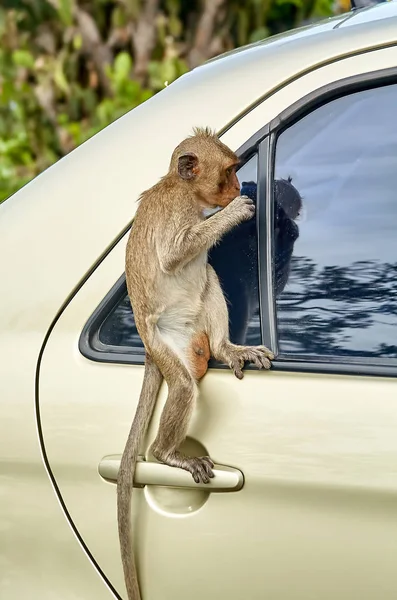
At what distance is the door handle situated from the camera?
1.92m

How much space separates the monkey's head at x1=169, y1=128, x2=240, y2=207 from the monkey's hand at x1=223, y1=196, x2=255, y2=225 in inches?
2.5

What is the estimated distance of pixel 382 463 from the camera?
1.83 m

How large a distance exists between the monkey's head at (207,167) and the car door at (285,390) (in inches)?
1.7

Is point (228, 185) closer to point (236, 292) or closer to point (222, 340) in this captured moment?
point (236, 292)

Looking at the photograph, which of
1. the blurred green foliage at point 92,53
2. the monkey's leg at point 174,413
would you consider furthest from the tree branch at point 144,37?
the monkey's leg at point 174,413

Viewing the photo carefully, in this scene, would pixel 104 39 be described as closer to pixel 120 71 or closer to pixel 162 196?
pixel 120 71

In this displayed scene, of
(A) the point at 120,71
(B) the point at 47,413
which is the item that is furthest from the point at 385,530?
(A) the point at 120,71

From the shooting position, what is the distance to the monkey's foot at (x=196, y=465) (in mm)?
1933

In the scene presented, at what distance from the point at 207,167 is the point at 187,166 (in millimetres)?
54

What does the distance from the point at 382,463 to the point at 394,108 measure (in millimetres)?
733

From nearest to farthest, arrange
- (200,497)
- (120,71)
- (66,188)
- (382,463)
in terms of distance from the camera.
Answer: (382,463) → (200,497) → (66,188) → (120,71)

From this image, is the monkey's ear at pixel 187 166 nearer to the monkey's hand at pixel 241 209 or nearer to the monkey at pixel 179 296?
the monkey at pixel 179 296

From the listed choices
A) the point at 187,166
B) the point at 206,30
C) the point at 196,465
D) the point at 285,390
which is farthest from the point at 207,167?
the point at 206,30

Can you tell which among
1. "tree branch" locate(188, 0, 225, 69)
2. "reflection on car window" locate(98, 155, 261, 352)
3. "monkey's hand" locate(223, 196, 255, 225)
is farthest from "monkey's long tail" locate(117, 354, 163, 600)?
"tree branch" locate(188, 0, 225, 69)
